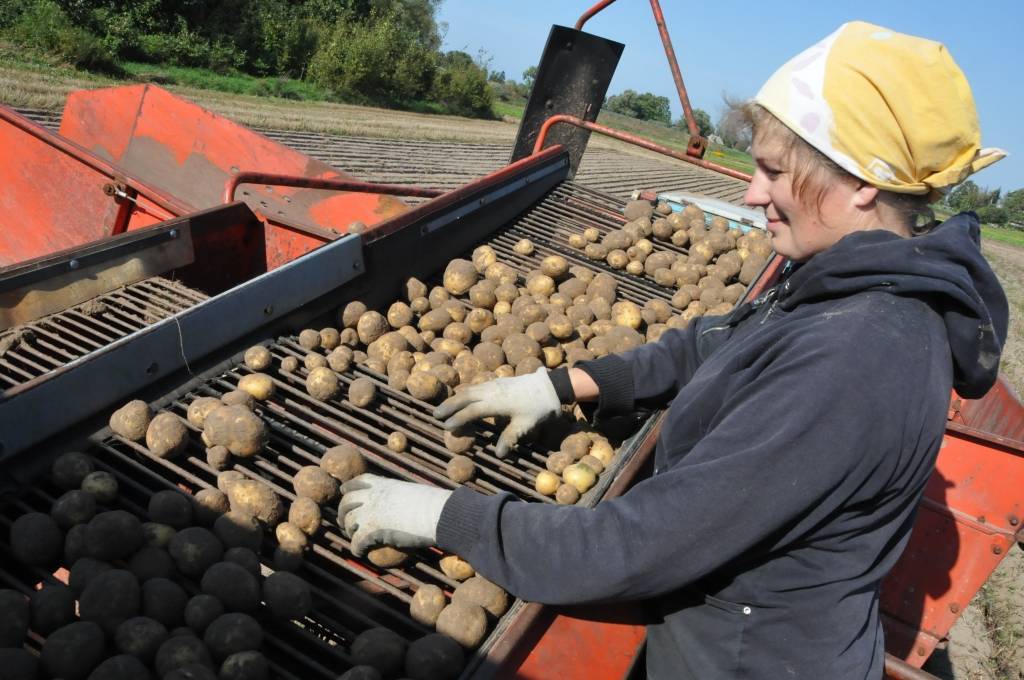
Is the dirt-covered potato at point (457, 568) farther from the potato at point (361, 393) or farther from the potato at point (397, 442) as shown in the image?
the potato at point (361, 393)

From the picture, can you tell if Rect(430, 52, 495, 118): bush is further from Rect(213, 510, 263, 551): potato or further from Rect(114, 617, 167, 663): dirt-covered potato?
Rect(114, 617, 167, 663): dirt-covered potato

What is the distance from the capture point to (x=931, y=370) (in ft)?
4.32

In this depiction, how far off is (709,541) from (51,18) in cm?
2139

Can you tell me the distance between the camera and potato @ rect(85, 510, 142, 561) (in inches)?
68.0

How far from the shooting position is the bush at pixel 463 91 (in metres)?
33.1

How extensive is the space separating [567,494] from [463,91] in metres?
33.6

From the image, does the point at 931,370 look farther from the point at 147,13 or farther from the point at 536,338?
the point at 147,13

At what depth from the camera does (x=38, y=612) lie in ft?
5.11

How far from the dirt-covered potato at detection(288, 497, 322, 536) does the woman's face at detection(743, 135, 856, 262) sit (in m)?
1.46

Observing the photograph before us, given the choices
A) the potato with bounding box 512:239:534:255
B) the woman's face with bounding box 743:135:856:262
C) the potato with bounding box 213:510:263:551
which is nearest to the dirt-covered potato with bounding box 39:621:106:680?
the potato with bounding box 213:510:263:551

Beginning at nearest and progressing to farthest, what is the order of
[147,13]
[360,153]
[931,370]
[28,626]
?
[931,370], [28,626], [360,153], [147,13]

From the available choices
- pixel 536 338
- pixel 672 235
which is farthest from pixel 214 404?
pixel 672 235

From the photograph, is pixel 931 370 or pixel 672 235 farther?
pixel 672 235

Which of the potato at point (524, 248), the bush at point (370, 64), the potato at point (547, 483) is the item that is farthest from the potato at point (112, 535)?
the bush at point (370, 64)
